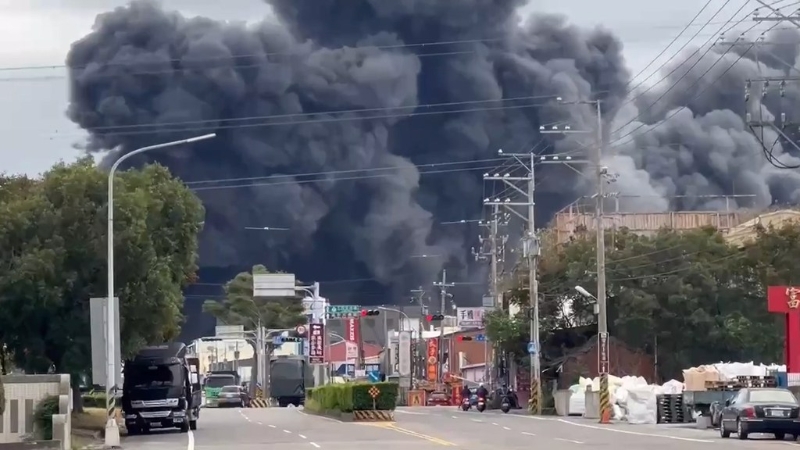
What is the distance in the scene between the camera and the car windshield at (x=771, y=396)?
36.6 meters

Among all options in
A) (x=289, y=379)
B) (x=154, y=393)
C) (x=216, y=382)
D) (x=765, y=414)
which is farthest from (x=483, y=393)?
(x=765, y=414)

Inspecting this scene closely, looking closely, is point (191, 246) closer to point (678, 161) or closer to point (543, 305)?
point (543, 305)

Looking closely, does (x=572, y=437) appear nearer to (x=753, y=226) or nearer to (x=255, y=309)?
(x=753, y=226)

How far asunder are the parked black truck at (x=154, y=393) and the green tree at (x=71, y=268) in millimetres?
1230

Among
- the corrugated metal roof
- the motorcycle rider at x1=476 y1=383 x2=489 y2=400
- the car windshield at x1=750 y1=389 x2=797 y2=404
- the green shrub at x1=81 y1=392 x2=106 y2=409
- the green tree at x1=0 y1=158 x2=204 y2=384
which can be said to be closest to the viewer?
the car windshield at x1=750 y1=389 x2=797 y2=404

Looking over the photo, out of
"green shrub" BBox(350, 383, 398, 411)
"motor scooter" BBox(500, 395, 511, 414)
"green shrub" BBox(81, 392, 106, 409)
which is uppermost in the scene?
"green shrub" BBox(350, 383, 398, 411)

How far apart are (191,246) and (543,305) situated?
31.9 meters

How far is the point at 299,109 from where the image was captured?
137000 mm

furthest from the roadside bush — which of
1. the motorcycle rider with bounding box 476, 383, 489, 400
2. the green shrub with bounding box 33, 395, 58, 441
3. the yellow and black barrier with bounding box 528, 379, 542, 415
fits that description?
the motorcycle rider with bounding box 476, 383, 489, 400

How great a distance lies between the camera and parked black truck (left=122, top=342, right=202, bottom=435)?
4581 centimetres

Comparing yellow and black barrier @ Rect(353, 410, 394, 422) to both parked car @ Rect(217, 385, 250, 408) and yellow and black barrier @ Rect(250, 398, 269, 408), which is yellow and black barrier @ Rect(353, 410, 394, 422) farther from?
parked car @ Rect(217, 385, 250, 408)

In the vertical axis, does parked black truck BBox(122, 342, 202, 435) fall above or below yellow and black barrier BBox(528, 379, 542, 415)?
above

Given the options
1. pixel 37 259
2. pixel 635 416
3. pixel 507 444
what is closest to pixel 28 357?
pixel 37 259

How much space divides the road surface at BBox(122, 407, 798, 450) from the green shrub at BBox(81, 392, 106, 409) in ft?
55.6
